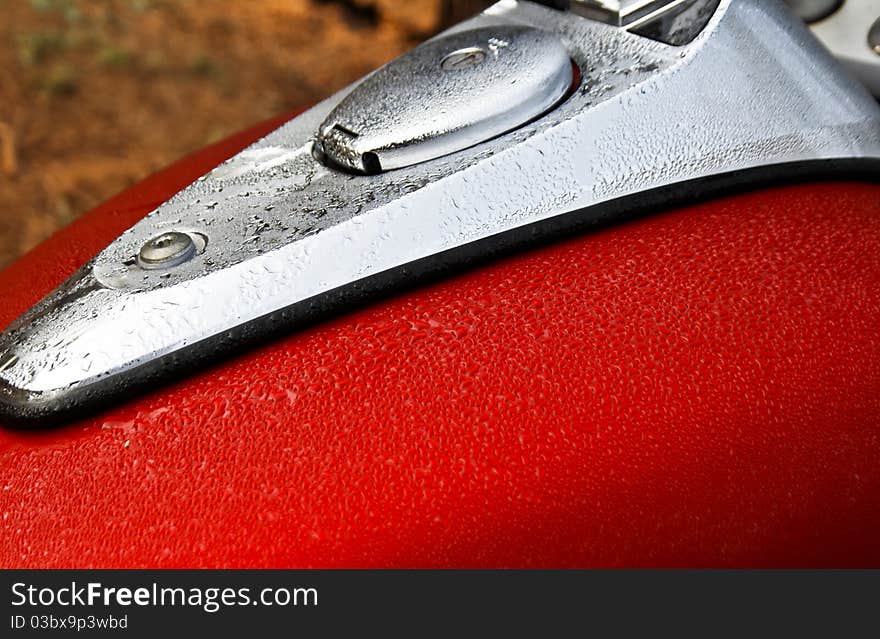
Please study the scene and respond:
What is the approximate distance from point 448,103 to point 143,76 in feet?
8.91

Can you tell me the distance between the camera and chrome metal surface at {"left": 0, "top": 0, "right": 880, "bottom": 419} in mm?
596

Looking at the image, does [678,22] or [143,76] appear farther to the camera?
[143,76]

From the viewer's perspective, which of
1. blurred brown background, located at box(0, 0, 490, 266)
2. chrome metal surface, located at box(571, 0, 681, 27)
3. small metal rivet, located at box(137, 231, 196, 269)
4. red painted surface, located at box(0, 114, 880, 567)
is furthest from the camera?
blurred brown background, located at box(0, 0, 490, 266)

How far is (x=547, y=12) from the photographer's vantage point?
0.84 meters

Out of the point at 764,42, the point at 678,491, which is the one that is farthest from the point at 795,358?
the point at 764,42

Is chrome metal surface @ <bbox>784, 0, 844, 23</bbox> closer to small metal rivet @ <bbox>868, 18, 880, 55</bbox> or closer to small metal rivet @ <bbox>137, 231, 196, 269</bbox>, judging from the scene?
small metal rivet @ <bbox>868, 18, 880, 55</bbox>

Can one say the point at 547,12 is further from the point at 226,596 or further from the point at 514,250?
the point at 226,596

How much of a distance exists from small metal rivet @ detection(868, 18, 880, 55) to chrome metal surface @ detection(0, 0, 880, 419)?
3.5 inches

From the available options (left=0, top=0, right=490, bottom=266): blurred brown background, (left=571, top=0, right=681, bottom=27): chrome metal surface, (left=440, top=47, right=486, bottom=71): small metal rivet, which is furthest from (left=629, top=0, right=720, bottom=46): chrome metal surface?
(left=0, top=0, right=490, bottom=266): blurred brown background

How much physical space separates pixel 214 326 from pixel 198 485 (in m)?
0.10

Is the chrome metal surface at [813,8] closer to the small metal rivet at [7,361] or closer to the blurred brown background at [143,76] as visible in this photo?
the small metal rivet at [7,361]

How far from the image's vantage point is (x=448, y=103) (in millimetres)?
691

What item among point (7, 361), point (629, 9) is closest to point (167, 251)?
point (7, 361)

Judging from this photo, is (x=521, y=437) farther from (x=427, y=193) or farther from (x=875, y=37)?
(x=875, y=37)
